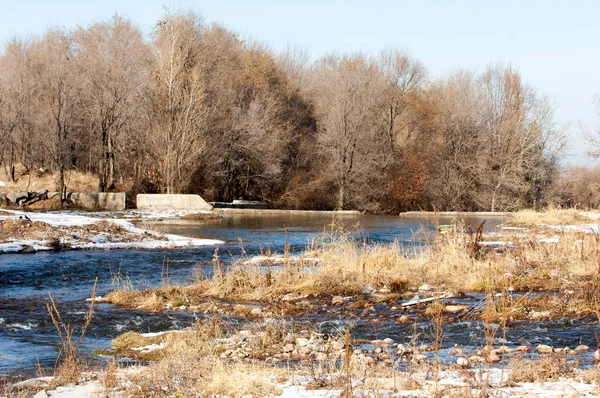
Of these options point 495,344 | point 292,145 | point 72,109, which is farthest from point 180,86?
point 495,344

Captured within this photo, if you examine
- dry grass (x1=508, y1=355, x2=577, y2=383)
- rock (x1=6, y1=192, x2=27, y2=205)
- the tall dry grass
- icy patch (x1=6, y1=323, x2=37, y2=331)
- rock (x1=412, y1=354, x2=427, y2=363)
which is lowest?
icy patch (x1=6, y1=323, x2=37, y2=331)

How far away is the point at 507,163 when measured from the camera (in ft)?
164

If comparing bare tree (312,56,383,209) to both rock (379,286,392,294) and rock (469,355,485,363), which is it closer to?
rock (379,286,392,294)

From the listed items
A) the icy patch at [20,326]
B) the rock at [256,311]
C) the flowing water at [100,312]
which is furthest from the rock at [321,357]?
the icy patch at [20,326]

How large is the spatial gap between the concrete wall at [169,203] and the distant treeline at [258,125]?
8.18ft

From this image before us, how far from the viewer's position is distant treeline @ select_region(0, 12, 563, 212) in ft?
132

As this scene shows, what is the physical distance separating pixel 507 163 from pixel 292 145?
54.0 ft

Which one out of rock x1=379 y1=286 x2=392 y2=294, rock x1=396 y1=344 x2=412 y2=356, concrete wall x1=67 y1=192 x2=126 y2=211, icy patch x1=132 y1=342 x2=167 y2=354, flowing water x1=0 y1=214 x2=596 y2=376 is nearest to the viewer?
rock x1=396 y1=344 x2=412 y2=356

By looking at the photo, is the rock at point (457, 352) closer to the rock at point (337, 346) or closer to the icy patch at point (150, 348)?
the rock at point (337, 346)

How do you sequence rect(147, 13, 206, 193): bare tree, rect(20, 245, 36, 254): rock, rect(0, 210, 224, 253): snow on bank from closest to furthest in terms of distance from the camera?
1. rect(20, 245, 36, 254): rock
2. rect(0, 210, 224, 253): snow on bank
3. rect(147, 13, 206, 193): bare tree

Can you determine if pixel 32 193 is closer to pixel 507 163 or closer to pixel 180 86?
pixel 180 86

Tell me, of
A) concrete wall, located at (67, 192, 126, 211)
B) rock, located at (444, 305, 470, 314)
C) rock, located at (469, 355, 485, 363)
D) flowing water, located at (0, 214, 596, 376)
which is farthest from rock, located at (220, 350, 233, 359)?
concrete wall, located at (67, 192, 126, 211)

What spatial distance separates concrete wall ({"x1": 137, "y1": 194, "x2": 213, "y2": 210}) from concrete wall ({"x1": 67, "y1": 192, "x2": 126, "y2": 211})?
1016 mm

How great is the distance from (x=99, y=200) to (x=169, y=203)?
3.75 metres
